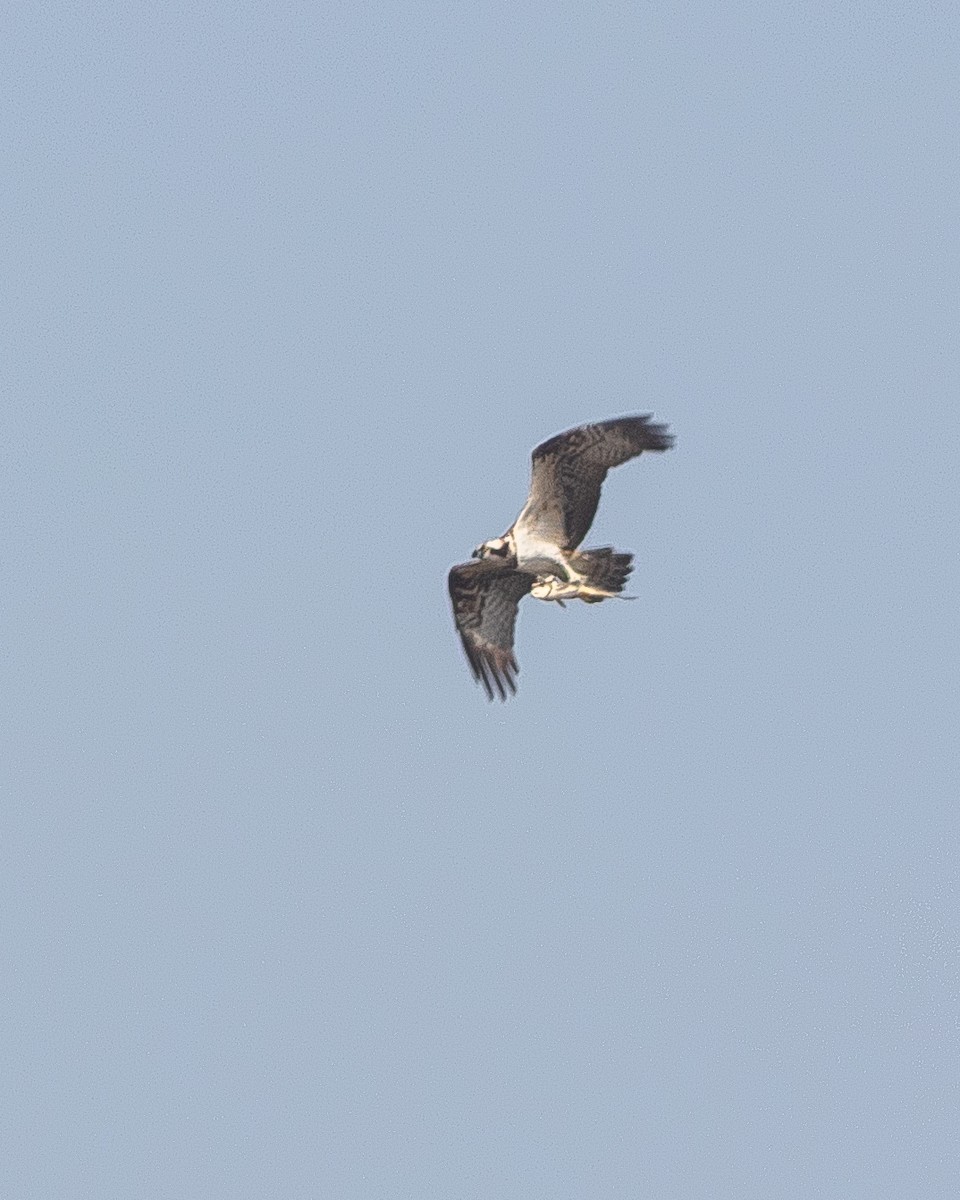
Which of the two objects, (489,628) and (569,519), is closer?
(569,519)

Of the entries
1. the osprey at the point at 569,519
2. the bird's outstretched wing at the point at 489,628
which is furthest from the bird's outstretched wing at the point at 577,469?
the bird's outstretched wing at the point at 489,628

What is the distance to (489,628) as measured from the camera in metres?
33.8

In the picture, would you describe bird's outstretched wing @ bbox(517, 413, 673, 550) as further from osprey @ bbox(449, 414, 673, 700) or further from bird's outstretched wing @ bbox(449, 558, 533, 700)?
bird's outstretched wing @ bbox(449, 558, 533, 700)

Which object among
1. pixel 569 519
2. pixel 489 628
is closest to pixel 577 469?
pixel 569 519

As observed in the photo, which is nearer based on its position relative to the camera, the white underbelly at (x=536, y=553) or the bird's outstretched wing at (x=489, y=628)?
the white underbelly at (x=536, y=553)

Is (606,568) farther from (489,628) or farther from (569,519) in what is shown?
(489,628)

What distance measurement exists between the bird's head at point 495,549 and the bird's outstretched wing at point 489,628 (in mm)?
892

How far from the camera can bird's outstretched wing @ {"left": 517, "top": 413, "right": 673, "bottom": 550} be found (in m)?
31.0

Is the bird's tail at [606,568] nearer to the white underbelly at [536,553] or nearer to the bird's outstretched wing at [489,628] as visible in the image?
the white underbelly at [536,553]

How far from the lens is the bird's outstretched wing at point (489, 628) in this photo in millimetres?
33531

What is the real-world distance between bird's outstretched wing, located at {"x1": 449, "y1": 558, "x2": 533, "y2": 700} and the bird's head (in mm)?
892

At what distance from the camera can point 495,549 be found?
32.4 metres

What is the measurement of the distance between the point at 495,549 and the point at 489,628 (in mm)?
1529

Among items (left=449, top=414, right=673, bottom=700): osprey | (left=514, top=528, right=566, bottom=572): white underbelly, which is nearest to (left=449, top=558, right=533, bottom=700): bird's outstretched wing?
(left=449, top=414, right=673, bottom=700): osprey
